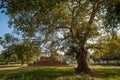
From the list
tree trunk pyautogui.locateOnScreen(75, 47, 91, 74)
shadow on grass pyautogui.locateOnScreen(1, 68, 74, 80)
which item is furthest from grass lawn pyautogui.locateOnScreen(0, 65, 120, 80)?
tree trunk pyautogui.locateOnScreen(75, 47, 91, 74)

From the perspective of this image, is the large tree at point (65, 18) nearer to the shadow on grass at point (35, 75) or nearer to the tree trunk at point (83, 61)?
the tree trunk at point (83, 61)

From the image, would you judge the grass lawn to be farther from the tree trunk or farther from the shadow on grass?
the tree trunk

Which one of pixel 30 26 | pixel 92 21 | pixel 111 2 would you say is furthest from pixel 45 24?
pixel 111 2

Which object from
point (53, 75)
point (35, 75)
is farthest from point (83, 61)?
point (35, 75)

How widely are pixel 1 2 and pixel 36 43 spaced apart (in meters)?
11.0

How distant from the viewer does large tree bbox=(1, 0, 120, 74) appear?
18.9m

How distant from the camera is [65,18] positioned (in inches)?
1069

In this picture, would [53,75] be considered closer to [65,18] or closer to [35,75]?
[35,75]

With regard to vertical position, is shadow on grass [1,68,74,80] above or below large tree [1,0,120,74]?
below

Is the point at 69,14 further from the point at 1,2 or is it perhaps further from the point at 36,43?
the point at 1,2

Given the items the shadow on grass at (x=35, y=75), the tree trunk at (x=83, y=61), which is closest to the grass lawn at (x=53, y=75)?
the shadow on grass at (x=35, y=75)

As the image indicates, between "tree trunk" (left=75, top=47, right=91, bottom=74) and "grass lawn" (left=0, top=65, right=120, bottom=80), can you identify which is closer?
"grass lawn" (left=0, top=65, right=120, bottom=80)

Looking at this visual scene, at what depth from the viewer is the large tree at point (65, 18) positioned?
1886 centimetres

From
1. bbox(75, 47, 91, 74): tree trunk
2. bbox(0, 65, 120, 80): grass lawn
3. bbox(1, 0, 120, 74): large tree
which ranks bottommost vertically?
bbox(0, 65, 120, 80): grass lawn
